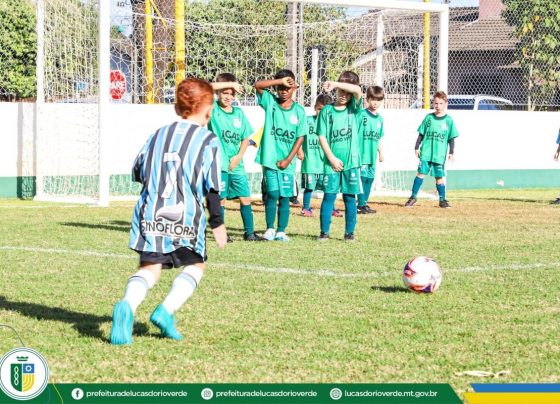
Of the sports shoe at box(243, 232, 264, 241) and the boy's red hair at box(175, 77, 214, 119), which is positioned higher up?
the boy's red hair at box(175, 77, 214, 119)

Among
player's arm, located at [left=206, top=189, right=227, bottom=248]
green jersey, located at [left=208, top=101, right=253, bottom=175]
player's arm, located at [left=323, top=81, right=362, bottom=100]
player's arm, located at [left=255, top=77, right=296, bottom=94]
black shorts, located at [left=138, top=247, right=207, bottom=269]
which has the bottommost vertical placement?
black shorts, located at [left=138, top=247, right=207, bottom=269]

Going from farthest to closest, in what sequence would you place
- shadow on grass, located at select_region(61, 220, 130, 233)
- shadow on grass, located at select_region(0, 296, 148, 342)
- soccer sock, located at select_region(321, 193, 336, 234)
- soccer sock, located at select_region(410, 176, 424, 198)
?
1. soccer sock, located at select_region(410, 176, 424, 198)
2. shadow on grass, located at select_region(61, 220, 130, 233)
3. soccer sock, located at select_region(321, 193, 336, 234)
4. shadow on grass, located at select_region(0, 296, 148, 342)

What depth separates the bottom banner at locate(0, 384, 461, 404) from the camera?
4629mm

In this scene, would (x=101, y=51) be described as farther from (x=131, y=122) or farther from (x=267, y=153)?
(x=267, y=153)

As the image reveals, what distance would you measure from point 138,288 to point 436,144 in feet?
39.6

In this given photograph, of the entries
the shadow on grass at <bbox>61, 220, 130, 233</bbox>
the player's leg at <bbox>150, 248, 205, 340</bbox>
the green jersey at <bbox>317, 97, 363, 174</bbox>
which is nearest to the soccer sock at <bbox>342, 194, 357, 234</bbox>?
the green jersey at <bbox>317, 97, 363, 174</bbox>

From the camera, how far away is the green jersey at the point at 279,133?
11484 mm

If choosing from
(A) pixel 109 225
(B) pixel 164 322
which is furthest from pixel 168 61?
(B) pixel 164 322

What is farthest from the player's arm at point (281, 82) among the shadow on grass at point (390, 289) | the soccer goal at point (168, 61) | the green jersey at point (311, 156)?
the soccer goal at point (168, 61)

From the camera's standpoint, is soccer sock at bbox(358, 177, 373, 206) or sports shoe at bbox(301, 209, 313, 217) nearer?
sports shoe at bbox(301, 209, 313, 217)

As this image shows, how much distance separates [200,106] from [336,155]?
546 centimetres

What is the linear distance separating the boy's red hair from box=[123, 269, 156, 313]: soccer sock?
962 millimetres

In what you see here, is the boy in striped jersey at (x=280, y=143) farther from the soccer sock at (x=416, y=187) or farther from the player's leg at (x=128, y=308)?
the soccer sock at (x=416, y=187)

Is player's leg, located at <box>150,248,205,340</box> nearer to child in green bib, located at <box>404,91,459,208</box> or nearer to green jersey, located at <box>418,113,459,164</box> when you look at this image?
child in green bib, located at <box>404,91,459,208</box>
